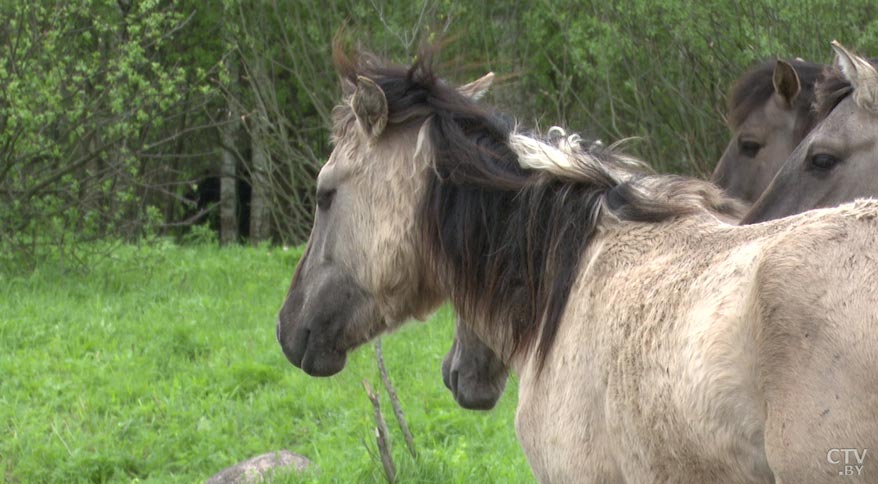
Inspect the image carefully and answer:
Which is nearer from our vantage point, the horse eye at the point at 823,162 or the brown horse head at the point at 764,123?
the horse eye at the point at 823,162

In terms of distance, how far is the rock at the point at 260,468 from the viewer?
617cm

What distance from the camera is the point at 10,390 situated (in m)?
8.04

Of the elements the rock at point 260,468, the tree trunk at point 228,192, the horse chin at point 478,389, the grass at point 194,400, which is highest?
the horse chin at point 478,389

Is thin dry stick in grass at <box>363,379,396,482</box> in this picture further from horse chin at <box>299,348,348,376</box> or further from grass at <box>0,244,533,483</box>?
horse chin at <box>299,348,348,376</box>

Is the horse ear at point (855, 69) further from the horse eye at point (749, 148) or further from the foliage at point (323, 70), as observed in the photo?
the foliage at point (323, 70)

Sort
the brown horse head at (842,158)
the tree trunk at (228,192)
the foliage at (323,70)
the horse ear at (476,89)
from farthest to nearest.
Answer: the tree trunk at (228,192)
the foliage at (323,70)
the brown horse head at (842,158)
the horse ear at (476,89)

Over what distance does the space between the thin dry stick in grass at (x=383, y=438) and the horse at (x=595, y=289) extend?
1286mm

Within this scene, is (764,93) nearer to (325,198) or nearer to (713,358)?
(325,198)

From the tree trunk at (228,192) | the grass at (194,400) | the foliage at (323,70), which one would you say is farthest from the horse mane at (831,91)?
the tree trunk at (228,192)

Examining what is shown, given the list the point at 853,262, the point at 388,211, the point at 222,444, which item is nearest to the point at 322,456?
the point at 222,444

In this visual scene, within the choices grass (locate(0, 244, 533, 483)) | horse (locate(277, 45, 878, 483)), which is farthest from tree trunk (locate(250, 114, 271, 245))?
horse (locate(277, 45, 878, 483))

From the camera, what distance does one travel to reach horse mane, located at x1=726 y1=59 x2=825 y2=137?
6.80 meters

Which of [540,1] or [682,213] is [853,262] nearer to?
[682,213]

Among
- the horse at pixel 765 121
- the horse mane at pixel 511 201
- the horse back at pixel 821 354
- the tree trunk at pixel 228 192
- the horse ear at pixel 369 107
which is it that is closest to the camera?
the horse back at pixel 821 354
